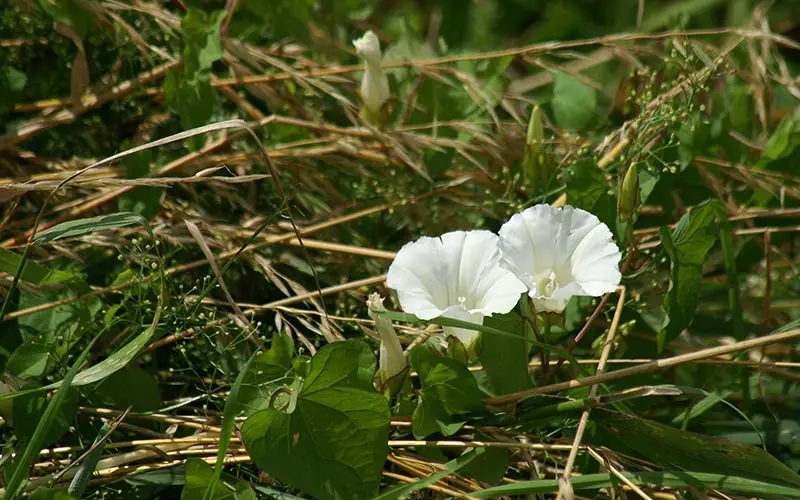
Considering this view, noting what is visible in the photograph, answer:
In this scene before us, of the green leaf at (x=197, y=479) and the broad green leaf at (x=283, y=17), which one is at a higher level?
the broad green leaf at (x=283, y=17)

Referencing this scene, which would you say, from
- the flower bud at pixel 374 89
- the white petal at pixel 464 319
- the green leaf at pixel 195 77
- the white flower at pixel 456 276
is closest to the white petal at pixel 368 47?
the flower bud at pixel 374 89

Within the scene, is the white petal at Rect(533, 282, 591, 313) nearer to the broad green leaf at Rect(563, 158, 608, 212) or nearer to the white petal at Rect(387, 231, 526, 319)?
the white petal at Rect(387, 231, 526, 319)

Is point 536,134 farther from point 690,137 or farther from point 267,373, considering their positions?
point 267,373

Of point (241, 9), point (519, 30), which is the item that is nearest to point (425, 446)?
point (241, 9)

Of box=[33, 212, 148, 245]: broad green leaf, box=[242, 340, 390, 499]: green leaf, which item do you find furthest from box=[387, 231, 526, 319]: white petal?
box=[33, 212, 148, 245]: broad green leaf

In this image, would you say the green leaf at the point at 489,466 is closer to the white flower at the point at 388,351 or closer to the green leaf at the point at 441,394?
the green leaf at the point at 441,394

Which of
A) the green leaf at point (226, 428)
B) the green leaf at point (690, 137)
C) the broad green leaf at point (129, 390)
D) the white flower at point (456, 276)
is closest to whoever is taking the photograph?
the green leaf at point (226, 428)

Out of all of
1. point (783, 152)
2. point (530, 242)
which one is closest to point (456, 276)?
point (530, 242)
